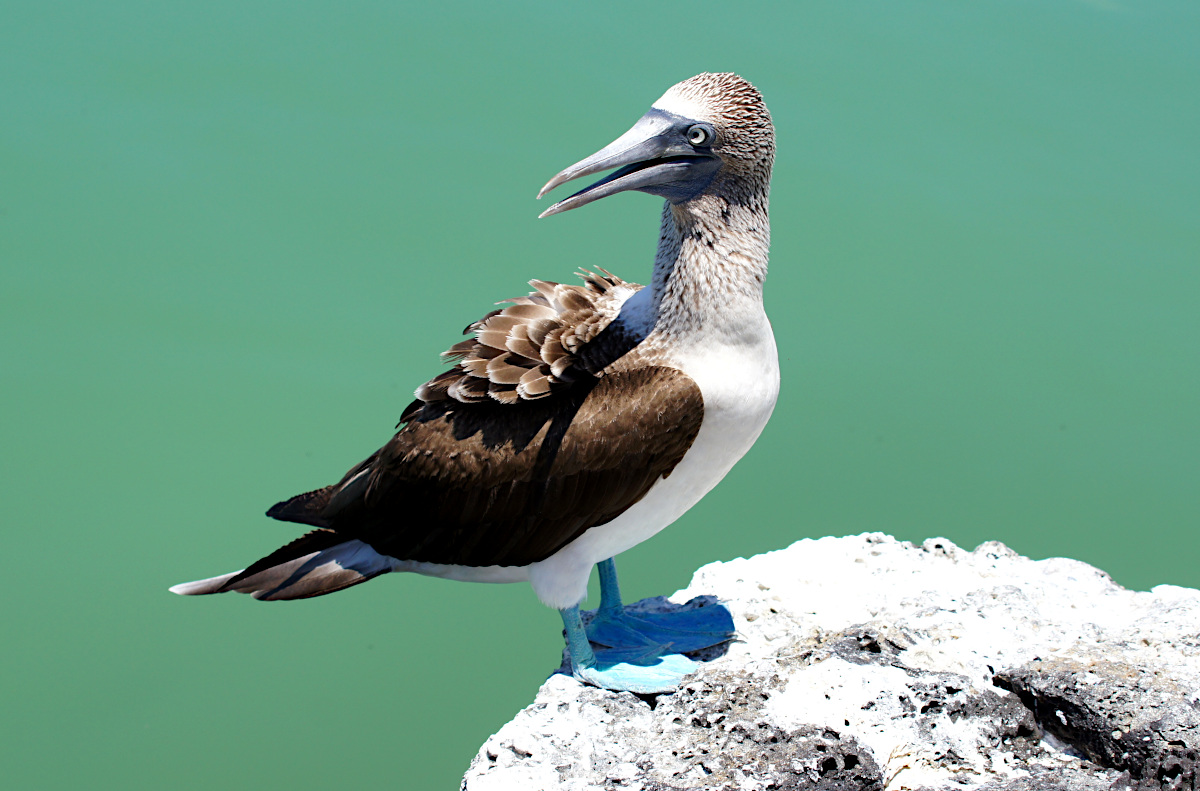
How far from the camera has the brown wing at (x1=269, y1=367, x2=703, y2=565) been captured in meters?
3.43

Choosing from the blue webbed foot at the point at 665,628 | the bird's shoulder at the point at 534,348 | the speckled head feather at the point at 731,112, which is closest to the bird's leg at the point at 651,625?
the blue webbed foot at the point at 665,628

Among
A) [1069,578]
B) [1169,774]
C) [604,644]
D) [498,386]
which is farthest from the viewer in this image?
[1069,578]

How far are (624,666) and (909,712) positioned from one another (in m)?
0.98

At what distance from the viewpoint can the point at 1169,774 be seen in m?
3.21

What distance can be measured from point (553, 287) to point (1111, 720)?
2260 mm

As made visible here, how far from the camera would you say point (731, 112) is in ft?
11.0

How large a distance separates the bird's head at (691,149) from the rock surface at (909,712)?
1592mm

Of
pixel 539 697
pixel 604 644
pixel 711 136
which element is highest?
pixel 711 136

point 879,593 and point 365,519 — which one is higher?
point 879,593

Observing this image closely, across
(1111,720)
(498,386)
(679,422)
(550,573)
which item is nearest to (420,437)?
(498,386)

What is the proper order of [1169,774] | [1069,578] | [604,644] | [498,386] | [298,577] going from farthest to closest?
[1069,578] < [604,644] < [298,577] < [498,386] < [1169,774]

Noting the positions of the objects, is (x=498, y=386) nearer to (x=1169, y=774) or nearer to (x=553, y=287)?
(x=553, y=287)

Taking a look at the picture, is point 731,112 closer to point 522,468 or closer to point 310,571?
point 522,468

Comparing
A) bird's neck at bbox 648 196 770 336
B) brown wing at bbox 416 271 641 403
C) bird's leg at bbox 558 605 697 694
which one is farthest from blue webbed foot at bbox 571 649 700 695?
bird's neck at bbox 648 196 770 336
